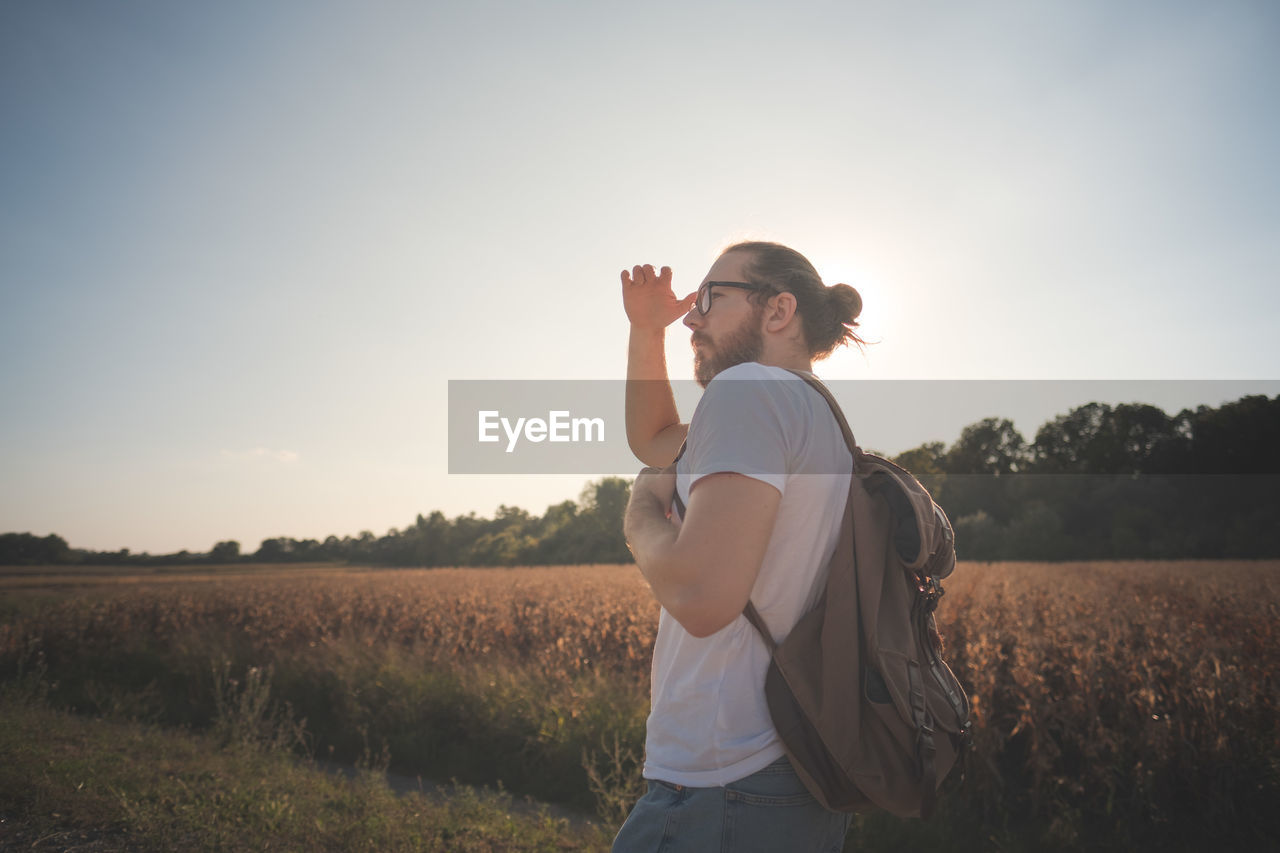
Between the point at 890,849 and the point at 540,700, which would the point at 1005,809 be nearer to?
the point at 890,849

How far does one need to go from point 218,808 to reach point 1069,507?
59.2m

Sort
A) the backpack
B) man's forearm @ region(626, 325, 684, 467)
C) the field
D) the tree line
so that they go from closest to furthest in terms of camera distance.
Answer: the backpack → man's forearm @ region(626, 325, 684, 467) → the field → the tree line

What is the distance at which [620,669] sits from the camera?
9.42m

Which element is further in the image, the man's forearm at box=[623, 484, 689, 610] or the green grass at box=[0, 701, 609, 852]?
the green grass at box=[0, 701, 609, 852]

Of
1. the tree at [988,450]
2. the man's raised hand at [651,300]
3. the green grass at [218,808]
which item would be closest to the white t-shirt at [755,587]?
the man's raised hand at [651,300]

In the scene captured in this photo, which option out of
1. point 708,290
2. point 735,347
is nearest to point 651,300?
point 708,290

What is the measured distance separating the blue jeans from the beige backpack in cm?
5

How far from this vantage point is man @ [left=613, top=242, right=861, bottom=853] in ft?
3.82

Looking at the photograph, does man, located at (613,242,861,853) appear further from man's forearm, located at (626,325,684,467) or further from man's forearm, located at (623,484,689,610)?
man's forearm, located at (626,325,684,467)

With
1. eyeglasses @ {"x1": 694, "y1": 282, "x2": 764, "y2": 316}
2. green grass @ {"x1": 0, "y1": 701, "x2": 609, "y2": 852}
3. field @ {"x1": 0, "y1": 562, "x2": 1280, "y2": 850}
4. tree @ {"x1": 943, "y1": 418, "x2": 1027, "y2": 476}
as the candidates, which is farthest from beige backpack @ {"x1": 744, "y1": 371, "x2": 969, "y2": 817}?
tree @ {"x1": 943, "y1": 418, "x2": 1027, "y2": 476}

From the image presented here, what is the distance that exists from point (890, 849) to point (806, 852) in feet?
16.7

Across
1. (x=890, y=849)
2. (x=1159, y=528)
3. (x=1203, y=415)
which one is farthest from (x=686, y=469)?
(x=1203, y=415)

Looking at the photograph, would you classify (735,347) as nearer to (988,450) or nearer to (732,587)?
(732,587)

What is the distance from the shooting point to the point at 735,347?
5.31 ft
